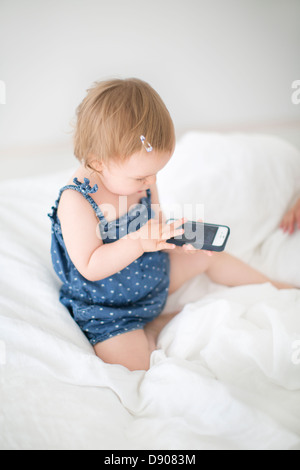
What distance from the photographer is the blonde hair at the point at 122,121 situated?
0.61 meters

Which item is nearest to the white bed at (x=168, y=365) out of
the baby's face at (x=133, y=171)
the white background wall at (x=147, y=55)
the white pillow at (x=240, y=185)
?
the white pillow at (x=240, y=185)

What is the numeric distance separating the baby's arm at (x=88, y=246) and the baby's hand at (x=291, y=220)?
0.53 meters

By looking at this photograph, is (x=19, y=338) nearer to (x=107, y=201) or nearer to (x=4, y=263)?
(x=4, y=263)

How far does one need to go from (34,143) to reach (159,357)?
39.2 inches

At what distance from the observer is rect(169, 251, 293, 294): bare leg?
0.91 metres

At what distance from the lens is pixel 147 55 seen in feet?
3.67

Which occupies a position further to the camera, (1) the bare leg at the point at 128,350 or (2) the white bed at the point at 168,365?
(1) the bare leg at the point at 128,350

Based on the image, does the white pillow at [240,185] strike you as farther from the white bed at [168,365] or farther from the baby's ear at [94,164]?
the baby's ear at [94,164]

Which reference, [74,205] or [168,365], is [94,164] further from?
[168,365]

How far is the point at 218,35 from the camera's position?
120 centimetres

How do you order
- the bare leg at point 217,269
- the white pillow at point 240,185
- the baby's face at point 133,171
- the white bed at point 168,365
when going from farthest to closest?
1. the white pillow at point 240,185
2. the bare leg at point 217,269
3. the baby's face at point 133,171
4. the white bed at point 168,365

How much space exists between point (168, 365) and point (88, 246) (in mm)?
282

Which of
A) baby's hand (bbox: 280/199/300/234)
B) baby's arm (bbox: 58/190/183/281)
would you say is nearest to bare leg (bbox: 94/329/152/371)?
baby's arm (bbox: 58/190/183/281)

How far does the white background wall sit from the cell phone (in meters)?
0.64
